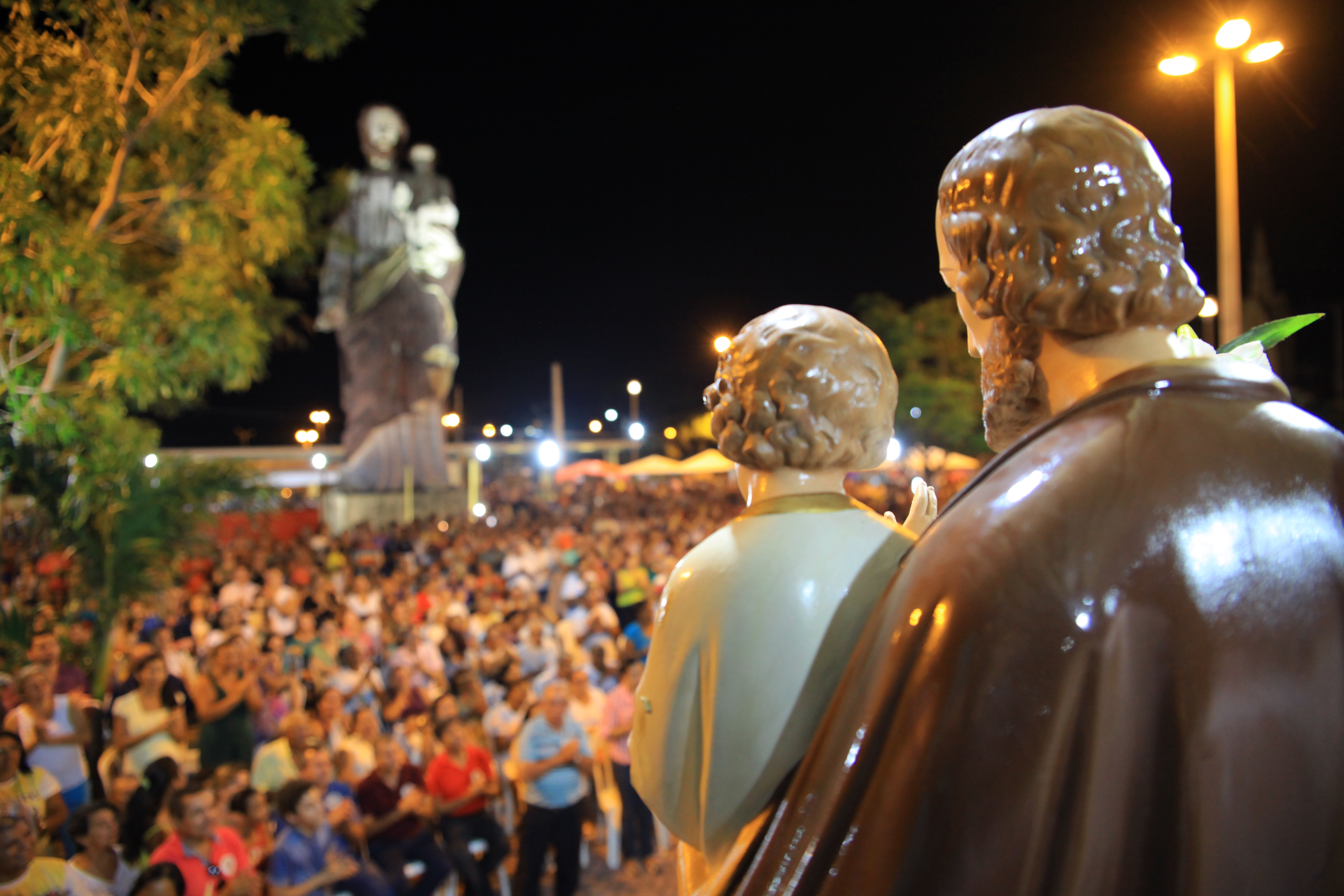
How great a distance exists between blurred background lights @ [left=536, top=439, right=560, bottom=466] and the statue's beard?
28.4 metres

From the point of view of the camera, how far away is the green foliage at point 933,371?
25000 millimetres

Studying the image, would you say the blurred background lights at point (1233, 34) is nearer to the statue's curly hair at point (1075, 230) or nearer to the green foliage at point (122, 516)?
the statue's curly hair at point (1075, 230)

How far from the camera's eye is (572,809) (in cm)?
561

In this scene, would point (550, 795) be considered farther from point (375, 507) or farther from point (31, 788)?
point (375, 507)

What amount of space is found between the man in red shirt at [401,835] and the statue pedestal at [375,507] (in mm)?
16526

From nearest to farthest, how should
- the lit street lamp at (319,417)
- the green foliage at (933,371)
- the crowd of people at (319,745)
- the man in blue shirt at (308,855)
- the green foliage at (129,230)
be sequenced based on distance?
the crowd of people at (319,745) < the man in blue shirt at (308,855) < the green foliage at (129,230) < the green foliage at (933,371) < the lit street lamp at (319,417)

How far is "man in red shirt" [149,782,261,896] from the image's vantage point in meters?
3.97

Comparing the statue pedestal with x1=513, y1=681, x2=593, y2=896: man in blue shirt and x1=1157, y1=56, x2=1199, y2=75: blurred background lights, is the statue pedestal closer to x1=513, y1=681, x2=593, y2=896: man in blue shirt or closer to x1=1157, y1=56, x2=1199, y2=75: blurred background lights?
x1=513, y1=681, x2=593, y2=896: man in blue shirt

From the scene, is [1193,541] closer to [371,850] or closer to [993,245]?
[993,245]

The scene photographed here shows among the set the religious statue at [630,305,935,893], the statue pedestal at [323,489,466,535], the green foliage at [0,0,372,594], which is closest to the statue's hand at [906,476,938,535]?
the religious statue at [630,305,935,893]

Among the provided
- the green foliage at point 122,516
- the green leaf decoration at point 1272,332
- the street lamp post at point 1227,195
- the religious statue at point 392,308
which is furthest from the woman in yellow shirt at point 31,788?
the religious statue at point 392,308

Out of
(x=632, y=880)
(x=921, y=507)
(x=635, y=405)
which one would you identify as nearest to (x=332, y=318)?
(x=632, y=880)

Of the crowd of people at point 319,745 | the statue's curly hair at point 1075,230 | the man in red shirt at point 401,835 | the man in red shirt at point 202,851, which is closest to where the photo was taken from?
the statue's curly hair at point 1075,230

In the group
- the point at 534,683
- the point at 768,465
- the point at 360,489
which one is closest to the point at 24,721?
the point at 534,683
